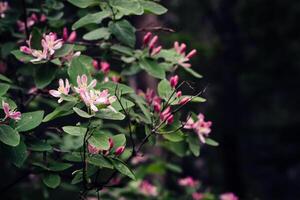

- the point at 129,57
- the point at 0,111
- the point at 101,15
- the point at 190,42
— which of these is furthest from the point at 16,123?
the point at 190,42

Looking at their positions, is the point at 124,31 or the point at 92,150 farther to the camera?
the point at 124,31

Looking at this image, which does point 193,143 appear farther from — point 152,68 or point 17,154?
point 17,154

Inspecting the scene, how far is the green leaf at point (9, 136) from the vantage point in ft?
4.97

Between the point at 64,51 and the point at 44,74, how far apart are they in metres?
0.14

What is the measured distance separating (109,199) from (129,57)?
1422mm

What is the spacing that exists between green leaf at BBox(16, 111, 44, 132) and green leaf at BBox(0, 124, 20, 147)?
7 cm

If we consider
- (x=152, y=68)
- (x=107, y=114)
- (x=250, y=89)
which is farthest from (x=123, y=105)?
(x=250, y=89)

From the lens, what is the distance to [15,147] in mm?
1631

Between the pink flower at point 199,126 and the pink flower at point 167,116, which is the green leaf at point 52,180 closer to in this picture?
the pink flower at point 167,116

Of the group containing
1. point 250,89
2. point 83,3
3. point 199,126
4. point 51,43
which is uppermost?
point 83,3

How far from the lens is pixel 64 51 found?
1.87 metres

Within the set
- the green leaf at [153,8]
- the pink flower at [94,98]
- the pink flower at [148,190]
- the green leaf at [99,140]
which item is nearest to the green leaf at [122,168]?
the green leaf at [99,140]

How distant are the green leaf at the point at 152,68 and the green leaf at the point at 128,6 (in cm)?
34

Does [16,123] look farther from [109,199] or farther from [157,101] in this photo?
[109,199]
